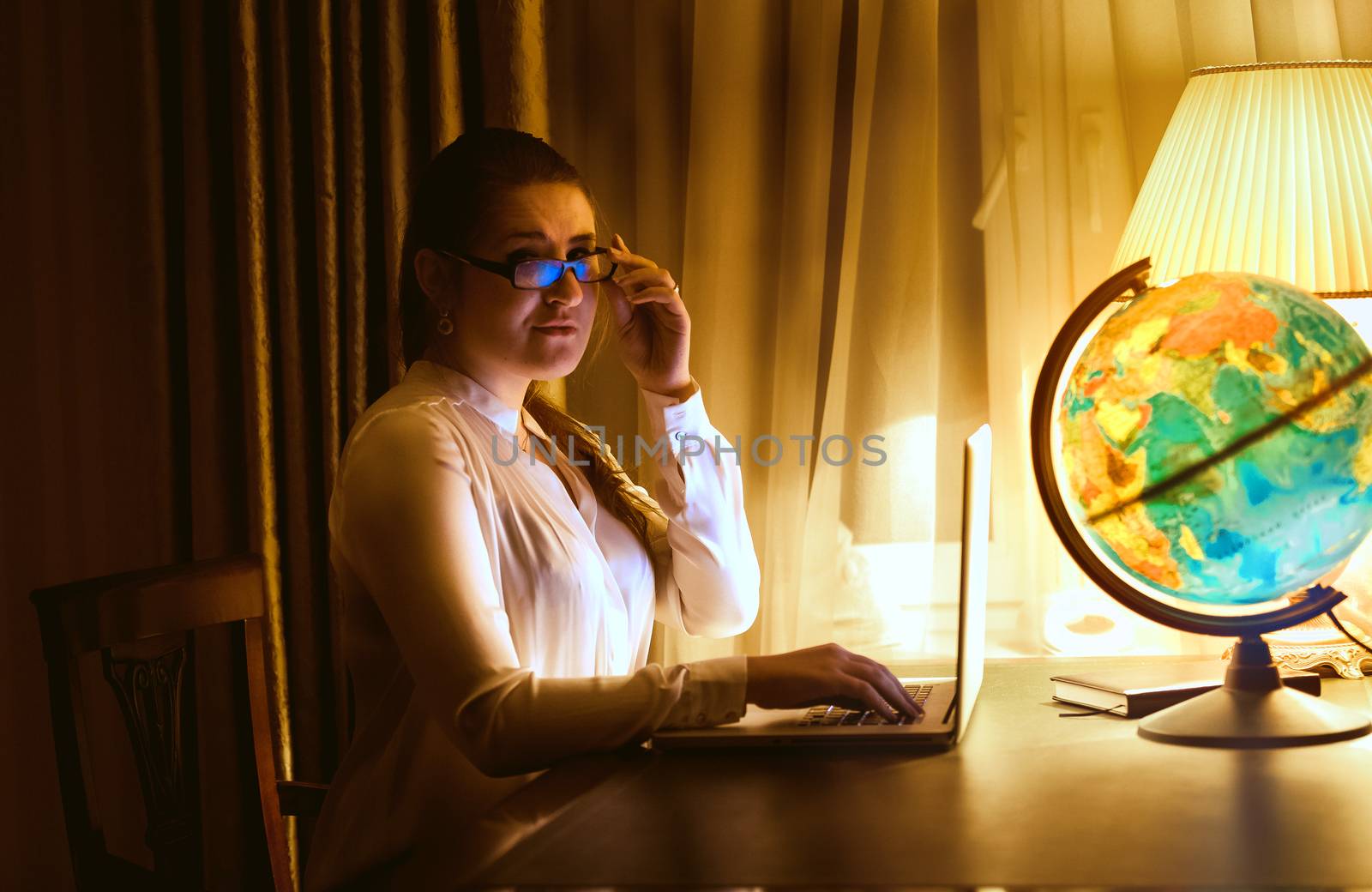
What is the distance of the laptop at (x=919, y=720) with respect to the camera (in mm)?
1098

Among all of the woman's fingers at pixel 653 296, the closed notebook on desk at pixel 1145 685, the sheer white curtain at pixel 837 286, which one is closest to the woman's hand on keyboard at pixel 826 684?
the closed notebook on desk at pixel 1145 685

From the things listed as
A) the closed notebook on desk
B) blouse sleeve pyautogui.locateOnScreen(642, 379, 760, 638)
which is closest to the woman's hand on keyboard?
the closed notebook on desk

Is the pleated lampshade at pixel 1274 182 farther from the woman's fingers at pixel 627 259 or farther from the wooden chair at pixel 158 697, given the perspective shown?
the wooden chair at pixel 158 697

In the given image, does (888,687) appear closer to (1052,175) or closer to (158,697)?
(158,697)

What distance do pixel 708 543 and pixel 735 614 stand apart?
4.9 inches

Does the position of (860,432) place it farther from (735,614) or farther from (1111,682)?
(1111,682)

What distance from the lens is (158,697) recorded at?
1373 millimetres

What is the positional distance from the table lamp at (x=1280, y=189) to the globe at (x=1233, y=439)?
38 centimetres

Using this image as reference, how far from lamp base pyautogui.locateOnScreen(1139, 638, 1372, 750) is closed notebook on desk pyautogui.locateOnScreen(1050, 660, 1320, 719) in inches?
1.3

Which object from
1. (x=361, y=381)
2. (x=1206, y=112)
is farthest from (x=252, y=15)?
(x=1206, y=112)

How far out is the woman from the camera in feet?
3.96

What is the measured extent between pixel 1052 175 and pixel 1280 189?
0.58 meters

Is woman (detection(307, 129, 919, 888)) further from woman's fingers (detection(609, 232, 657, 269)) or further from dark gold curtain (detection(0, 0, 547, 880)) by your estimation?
dark gold curtain (detection(0, 0, 547, 880))

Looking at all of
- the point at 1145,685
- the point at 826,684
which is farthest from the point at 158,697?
the point at 1145,685
